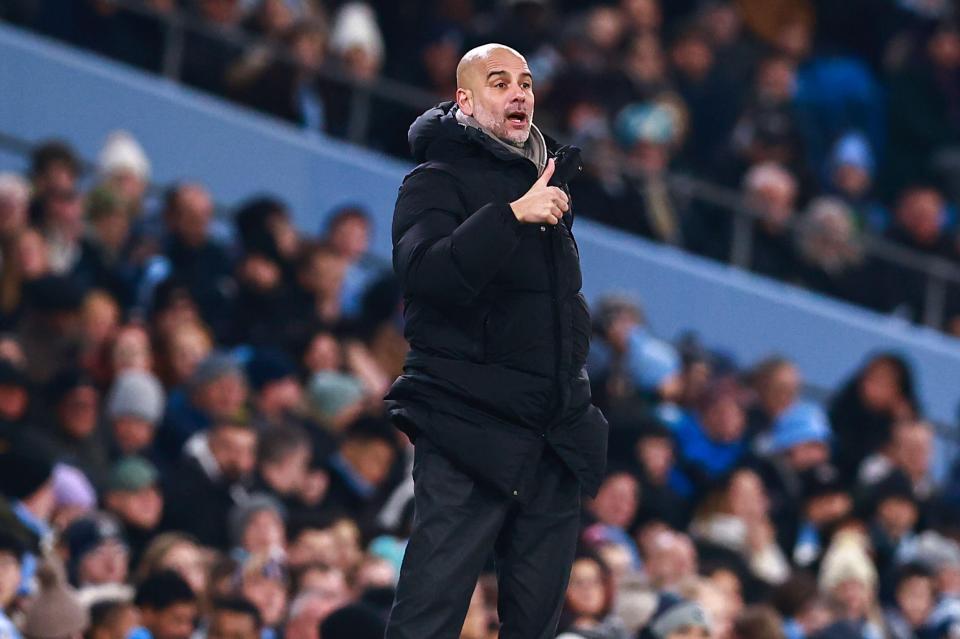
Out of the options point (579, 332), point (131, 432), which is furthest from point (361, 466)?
point (579, 332)

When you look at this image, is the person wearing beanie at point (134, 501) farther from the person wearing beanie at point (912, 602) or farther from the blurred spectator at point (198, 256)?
the person wearing beanie at point (912, 602)

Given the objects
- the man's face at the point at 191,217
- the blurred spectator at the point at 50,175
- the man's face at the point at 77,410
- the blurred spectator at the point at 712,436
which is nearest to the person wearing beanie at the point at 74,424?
the man's face at the point at 77,410

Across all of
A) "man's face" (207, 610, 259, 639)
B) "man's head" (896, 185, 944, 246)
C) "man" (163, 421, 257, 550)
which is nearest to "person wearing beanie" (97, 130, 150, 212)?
"man" (163, 421, 257, 550)

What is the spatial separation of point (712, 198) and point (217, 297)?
13.8 feet

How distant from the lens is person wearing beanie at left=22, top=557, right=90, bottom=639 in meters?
6.99

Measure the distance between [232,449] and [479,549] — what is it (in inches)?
161

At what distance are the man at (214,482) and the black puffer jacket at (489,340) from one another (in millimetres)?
3692

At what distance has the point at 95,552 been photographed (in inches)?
314

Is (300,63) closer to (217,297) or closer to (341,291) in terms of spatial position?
(341,291)

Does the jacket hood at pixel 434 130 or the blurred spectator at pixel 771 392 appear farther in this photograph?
the blurred spectator at pixel 771 392

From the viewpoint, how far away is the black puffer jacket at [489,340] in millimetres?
5219

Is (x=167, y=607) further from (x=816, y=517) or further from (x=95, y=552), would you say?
(x=816, y=517)

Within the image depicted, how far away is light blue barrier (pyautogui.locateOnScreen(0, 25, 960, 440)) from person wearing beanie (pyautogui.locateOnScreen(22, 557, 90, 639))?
5.27m

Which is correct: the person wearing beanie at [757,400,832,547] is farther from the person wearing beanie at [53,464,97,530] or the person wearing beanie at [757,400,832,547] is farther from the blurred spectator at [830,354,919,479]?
the person wearing beanie at [53,464,97,530]
